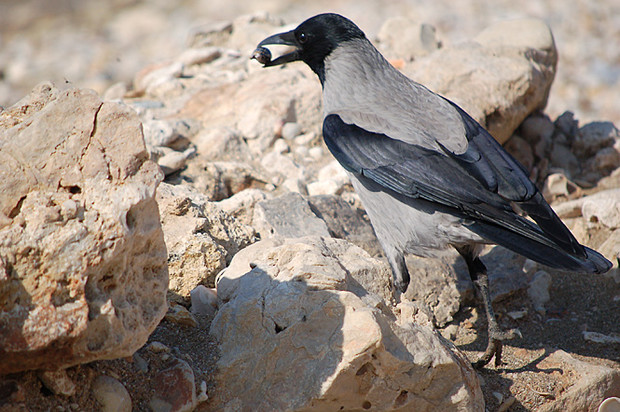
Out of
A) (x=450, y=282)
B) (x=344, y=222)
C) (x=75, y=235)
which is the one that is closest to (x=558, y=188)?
(x=450, y=282)

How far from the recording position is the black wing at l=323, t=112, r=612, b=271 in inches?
137

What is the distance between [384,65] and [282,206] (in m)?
1.37

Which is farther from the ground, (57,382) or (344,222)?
(57,382)

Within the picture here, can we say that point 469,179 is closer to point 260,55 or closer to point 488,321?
point 488,321

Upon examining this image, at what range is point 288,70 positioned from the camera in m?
6.45

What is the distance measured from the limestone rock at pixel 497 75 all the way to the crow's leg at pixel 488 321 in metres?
1.98

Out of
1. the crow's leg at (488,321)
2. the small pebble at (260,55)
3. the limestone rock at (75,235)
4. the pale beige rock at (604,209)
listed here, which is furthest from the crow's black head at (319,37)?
the limestone rock at (75,235)

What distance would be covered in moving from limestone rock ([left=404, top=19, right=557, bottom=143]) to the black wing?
188 centimetres

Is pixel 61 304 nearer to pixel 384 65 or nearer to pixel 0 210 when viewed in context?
pixel 0 210

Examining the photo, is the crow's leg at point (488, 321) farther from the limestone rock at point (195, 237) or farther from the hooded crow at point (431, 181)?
the limestone rock at point (195, 237)

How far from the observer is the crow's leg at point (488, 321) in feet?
12.0

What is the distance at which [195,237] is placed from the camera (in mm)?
3496

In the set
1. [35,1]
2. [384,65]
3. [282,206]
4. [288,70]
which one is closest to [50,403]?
[282,206]

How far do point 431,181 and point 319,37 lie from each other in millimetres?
1685
